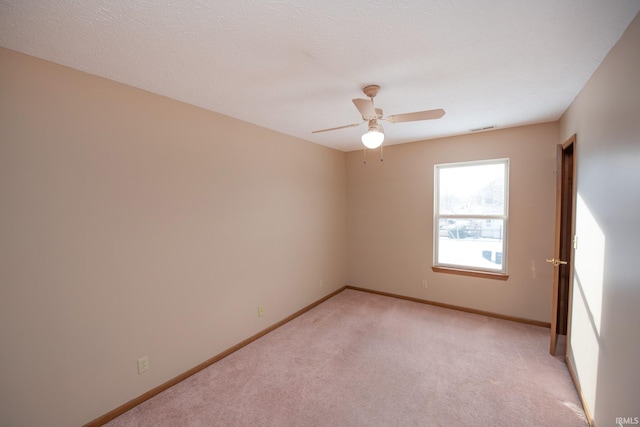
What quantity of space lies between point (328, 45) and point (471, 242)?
3.42 metres

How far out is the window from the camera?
141 inches

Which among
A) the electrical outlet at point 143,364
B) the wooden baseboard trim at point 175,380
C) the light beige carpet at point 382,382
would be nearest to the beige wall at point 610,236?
the light beige carpet at point 382,382

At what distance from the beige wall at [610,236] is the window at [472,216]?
4.45 feet

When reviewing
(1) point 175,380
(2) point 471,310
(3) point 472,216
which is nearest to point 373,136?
(3) point 472,216

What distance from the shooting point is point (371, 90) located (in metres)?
2.11

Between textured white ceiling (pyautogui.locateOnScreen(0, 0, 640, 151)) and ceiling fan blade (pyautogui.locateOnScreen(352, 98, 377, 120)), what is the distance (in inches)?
8.5

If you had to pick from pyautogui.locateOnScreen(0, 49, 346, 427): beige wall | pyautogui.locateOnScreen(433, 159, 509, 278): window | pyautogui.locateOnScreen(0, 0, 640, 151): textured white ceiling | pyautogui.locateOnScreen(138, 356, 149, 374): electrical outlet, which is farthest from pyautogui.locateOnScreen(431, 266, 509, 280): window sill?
pyautogui.locateOnScreen(138, 356, 149, 374): electrical outlet

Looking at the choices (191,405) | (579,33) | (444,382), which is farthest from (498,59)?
(191,405)

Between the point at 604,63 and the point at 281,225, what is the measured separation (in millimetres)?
3172

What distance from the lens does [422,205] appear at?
A: 4043mm

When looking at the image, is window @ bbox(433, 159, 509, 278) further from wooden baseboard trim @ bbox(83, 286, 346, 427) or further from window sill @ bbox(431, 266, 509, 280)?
wooden baseboard trim @ bbox(83, 286, 346, 427)

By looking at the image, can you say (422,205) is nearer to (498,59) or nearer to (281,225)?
(281,225)

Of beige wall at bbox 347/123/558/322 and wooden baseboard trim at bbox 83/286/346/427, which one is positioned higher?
beige wall at bbox 347/123/558/322

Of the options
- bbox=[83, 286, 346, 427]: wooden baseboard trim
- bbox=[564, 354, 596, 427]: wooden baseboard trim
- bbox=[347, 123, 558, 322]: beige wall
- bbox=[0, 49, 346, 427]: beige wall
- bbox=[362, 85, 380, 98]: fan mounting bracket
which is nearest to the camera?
bbox=[0, 49, 346, 427]: beige wall
